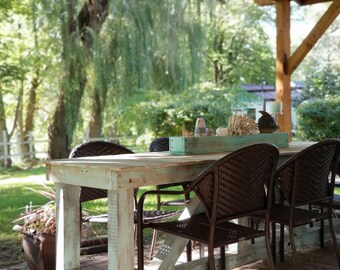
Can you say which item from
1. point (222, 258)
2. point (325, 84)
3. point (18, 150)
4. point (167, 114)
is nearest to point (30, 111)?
point (18, 150)

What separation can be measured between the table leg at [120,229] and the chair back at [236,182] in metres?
0.32

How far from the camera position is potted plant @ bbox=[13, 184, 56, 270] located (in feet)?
9.68

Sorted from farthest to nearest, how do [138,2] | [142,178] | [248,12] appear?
[248,12], [138,2], [142,178]

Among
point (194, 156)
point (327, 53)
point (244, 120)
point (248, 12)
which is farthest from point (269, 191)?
point (327, 53)

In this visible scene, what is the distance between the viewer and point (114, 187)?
7.16 ft

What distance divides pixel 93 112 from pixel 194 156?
7239mm

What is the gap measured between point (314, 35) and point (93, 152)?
11.3ft

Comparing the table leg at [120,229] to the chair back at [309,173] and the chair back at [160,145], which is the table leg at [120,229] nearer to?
the chair back at [309,173]

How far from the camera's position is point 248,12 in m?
18.4

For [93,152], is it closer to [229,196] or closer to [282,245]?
[229,196]

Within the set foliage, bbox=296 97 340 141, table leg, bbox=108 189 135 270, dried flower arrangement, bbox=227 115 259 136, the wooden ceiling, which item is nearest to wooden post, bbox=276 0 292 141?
the wooden ceiling

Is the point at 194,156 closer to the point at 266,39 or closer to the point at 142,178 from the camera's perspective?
the point at 142,178

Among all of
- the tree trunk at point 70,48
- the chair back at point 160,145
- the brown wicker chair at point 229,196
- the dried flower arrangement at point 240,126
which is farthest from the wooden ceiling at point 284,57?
the tree trunk at point 70,48

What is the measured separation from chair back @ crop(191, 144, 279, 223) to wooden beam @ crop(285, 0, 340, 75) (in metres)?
3.58
